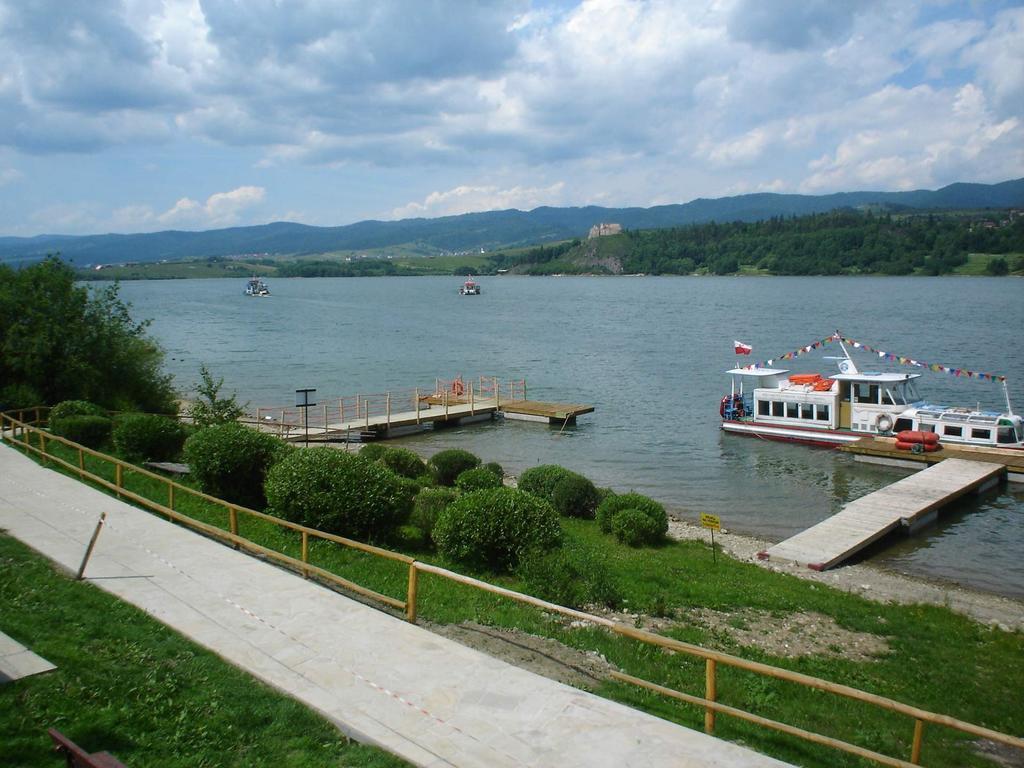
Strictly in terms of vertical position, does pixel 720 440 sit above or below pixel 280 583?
below

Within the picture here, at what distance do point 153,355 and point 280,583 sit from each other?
86.6 feet

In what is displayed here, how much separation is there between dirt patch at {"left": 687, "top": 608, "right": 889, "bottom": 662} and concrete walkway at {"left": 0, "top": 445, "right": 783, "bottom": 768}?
5.10 metres

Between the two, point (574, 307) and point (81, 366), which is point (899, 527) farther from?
point (574, 307)

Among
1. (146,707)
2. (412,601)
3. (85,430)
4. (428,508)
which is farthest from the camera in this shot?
(85,430)

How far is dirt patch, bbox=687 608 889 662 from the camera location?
12.4 m

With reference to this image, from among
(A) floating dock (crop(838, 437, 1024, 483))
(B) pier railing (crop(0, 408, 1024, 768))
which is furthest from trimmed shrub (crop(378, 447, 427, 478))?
(A) floating dock (crop(838, 437, 1024, 483))

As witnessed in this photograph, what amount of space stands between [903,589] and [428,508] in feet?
35.6

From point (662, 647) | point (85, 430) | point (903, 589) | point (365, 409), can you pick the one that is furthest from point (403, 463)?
point (365, 409)

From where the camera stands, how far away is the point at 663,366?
65.1 meters

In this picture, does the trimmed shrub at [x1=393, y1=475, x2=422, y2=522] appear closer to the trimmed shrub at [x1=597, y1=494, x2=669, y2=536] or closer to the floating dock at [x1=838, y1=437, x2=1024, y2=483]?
the trimmed shrub at [x1=597, y1=494, x2=669, y2=536]

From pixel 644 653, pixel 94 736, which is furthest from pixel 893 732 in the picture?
pixel 94 736

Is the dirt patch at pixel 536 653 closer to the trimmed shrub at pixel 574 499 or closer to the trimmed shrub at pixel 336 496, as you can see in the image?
the trimmed shrub at pixel 336 496

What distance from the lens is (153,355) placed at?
34938 millimetres

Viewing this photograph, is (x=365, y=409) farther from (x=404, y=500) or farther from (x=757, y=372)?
(x=404, y=500)
